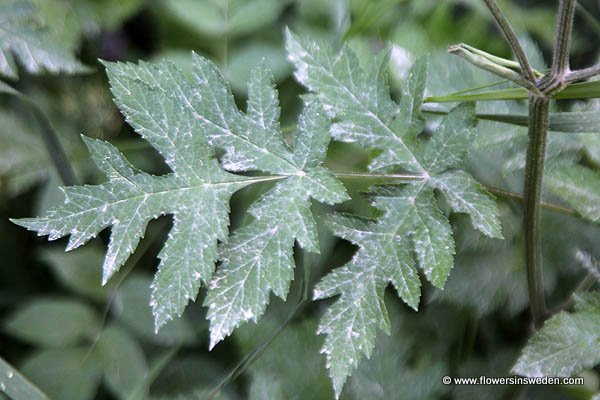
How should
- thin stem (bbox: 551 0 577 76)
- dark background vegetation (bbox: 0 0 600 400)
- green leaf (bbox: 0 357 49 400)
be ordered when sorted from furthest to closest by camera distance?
dark background vegetation (bbox: 0 0 600 400) → green leaf (bbox: 0 357 49 400) → thin stem (bbox: 551 0 577 76)

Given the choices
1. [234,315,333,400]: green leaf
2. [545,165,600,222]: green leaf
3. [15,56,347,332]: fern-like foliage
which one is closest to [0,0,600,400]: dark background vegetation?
[234,315,333,400]: green leaf

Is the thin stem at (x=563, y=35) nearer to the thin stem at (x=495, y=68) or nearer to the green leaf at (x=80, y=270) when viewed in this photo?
the thin stem at (x=495, y=68)

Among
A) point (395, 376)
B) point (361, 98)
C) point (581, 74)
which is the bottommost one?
point (395, 376)

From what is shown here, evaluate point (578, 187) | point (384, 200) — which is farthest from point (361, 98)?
point (578, 187)

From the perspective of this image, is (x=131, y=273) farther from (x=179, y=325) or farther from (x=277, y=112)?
(x=277, y=112)

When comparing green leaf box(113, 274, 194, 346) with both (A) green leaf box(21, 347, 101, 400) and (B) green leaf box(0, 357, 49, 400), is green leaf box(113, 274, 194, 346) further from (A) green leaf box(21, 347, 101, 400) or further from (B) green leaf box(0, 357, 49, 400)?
(B) green leaf box(0, 357, 49, 400)

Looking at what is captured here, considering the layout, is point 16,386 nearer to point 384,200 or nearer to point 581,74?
point 384,200

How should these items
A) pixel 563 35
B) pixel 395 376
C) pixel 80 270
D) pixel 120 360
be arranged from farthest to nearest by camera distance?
1. pixel 80 270
2. pixel 120 360
3. pixel 395 376
4. pixel 563 35

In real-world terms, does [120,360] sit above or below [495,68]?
below
